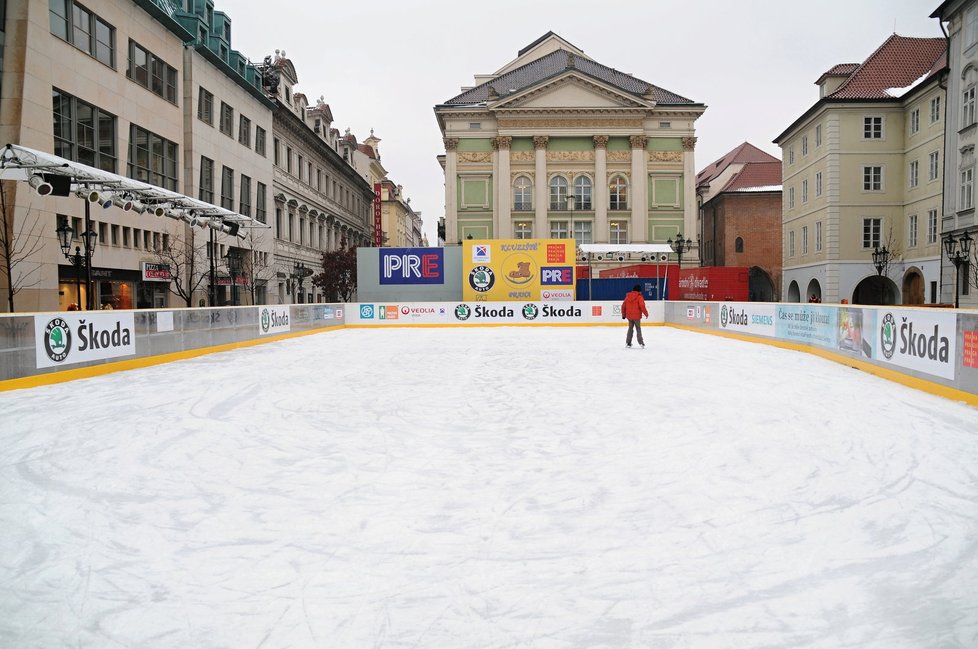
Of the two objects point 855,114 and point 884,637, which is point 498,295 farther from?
point 884,637

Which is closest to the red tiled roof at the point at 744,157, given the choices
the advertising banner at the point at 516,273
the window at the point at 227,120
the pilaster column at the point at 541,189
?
the pilaster column at the point at 541,189

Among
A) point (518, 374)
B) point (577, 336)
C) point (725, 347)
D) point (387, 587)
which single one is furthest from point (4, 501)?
point (577, 336)

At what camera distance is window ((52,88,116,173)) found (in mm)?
23594

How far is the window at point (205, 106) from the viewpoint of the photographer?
34312 millimetres

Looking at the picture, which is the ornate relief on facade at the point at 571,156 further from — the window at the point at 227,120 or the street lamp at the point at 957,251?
the street lamp at the point at 957,251

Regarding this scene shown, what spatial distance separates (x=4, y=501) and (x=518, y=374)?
8.98 metres

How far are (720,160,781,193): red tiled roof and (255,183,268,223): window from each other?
143ft

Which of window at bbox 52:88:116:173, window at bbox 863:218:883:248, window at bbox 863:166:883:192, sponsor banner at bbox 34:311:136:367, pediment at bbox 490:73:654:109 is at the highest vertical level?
pediment at bbox 490:73:654:109

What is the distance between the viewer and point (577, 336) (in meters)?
24.2

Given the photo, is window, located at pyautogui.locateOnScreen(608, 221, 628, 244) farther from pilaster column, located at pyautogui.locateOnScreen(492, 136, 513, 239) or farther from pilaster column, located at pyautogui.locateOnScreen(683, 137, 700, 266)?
pilaster column, located at pyautogui.locateOnScreen(492, 136, 513, 239)

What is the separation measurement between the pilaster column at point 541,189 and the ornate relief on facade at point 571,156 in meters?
1.00

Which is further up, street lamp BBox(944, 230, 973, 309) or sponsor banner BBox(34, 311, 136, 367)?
street lamp BBox(944, 230, 973, 309)

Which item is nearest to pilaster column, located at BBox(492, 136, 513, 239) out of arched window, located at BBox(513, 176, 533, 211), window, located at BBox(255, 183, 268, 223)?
arched window, located at BBox(513, 176, 533, 211)

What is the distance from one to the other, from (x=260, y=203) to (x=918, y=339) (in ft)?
127
